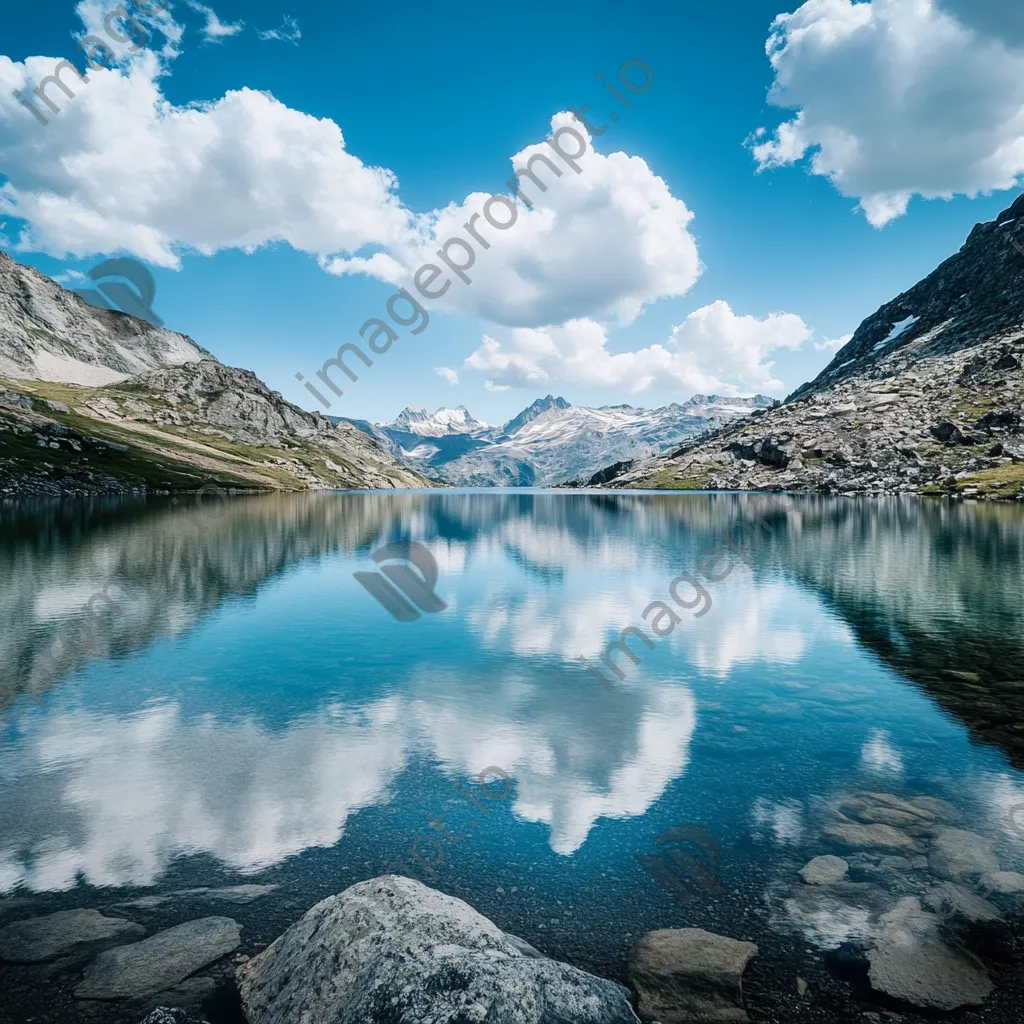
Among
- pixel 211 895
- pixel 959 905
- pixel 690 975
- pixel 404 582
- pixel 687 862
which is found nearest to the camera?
pixel 690 975

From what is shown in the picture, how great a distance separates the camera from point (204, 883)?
1510 centimetres

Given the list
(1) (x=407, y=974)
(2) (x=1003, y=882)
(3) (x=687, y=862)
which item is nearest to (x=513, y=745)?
(3) (x=687, y=862)

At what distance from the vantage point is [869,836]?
17422 millimetres

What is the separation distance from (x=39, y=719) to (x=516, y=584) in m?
41.9

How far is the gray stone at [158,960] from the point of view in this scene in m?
11.5

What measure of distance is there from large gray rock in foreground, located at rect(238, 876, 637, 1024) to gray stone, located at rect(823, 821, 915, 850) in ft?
33.2

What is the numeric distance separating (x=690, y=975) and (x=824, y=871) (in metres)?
5.76

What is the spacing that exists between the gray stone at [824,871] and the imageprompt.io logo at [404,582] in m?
34.8

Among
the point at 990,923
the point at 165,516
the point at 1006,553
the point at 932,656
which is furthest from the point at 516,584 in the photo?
the point at 165,516

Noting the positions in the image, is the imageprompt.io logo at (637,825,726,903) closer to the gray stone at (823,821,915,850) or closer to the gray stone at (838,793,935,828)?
the gray stone at (823,821,915,850)

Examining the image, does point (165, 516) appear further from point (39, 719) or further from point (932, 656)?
point (932, 656)

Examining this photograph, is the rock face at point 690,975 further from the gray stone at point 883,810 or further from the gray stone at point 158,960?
the gray stone at point 158,960

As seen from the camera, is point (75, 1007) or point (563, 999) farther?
point (75, 1007)

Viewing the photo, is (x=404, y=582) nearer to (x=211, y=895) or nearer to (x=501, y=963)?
(x=211, y=895)
